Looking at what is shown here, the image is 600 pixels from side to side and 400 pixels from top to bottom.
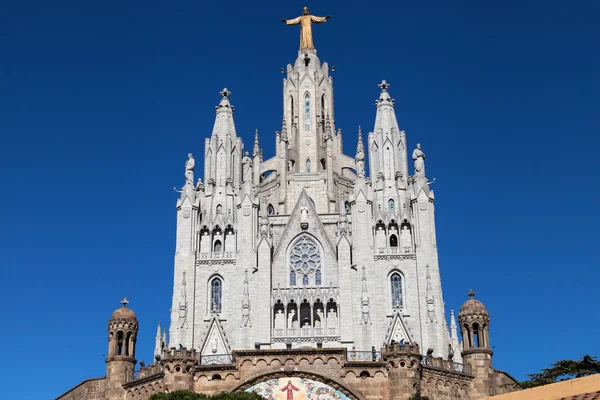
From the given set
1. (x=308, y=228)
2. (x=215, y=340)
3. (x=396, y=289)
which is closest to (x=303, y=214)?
(x=308, y=228)

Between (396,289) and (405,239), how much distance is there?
13.3 feet

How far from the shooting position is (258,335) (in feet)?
207

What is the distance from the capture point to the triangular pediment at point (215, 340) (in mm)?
62875

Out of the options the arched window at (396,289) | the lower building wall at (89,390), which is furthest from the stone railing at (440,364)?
the arched window at (396,289)

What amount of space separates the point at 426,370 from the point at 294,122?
44.8 meters

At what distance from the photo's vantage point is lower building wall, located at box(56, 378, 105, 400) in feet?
130

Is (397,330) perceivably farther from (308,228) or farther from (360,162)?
(360,162)

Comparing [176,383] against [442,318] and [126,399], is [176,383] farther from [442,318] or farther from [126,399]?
[442,318]

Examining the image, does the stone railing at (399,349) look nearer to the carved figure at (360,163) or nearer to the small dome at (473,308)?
the small dome at (473,308)

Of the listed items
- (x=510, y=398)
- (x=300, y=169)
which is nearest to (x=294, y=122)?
(x=300, y=169)

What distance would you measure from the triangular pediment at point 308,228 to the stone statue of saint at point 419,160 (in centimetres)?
870

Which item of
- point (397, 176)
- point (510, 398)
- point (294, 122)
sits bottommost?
point (510, 398)

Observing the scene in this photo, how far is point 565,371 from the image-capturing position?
123 ft

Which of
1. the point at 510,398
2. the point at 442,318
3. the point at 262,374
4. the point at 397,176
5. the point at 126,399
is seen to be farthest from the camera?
the point at 397,176
